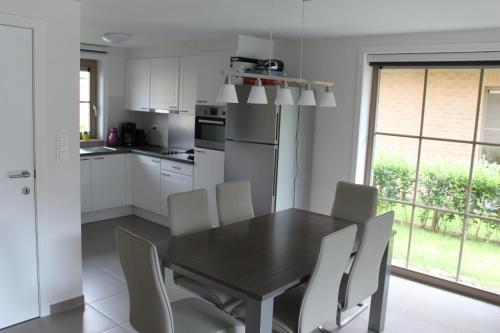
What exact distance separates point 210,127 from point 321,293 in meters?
2.93

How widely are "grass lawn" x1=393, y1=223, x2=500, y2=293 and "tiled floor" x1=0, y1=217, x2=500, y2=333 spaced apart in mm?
217

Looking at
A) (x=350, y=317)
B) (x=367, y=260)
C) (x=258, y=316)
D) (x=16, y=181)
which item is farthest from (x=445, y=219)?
(x=16, y=181)

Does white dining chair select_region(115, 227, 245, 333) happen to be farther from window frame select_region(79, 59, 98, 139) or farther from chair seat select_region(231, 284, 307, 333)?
window frame select_region(79, 59, 98, 139)

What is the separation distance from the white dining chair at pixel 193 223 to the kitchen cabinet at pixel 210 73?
1757 millimetres

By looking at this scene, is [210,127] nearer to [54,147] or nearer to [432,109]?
[54,147]

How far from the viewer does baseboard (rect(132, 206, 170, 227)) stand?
5.70 m

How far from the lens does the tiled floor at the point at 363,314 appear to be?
3238 millimetres

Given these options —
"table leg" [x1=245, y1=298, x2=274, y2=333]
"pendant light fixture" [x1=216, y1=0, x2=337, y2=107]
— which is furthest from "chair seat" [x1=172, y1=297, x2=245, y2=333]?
"pendant light fixture" [x1=216, y1=0, x2=337, y2=107]

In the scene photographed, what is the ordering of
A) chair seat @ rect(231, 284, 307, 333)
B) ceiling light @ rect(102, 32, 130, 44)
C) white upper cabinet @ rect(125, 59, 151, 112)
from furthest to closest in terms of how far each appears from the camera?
1. white upper cabinet @ rect(125, 59, 151, 112)
2. ceiling light @ rect(102, 32, 130, 44)
3. chair seat @ rect(231, 284, 307, 333)

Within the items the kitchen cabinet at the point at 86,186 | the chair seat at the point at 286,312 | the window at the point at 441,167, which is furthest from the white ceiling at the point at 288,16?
the chair seat at the point at 286,312

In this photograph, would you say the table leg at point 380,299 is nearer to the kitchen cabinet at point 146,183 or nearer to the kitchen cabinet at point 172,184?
the kitchen cabinet at point 172,184

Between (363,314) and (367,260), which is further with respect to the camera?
(363,314)

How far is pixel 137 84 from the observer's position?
20.1 ft

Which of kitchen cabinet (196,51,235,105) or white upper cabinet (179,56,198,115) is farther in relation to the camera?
white upper cabinet (179,56,198,115)
